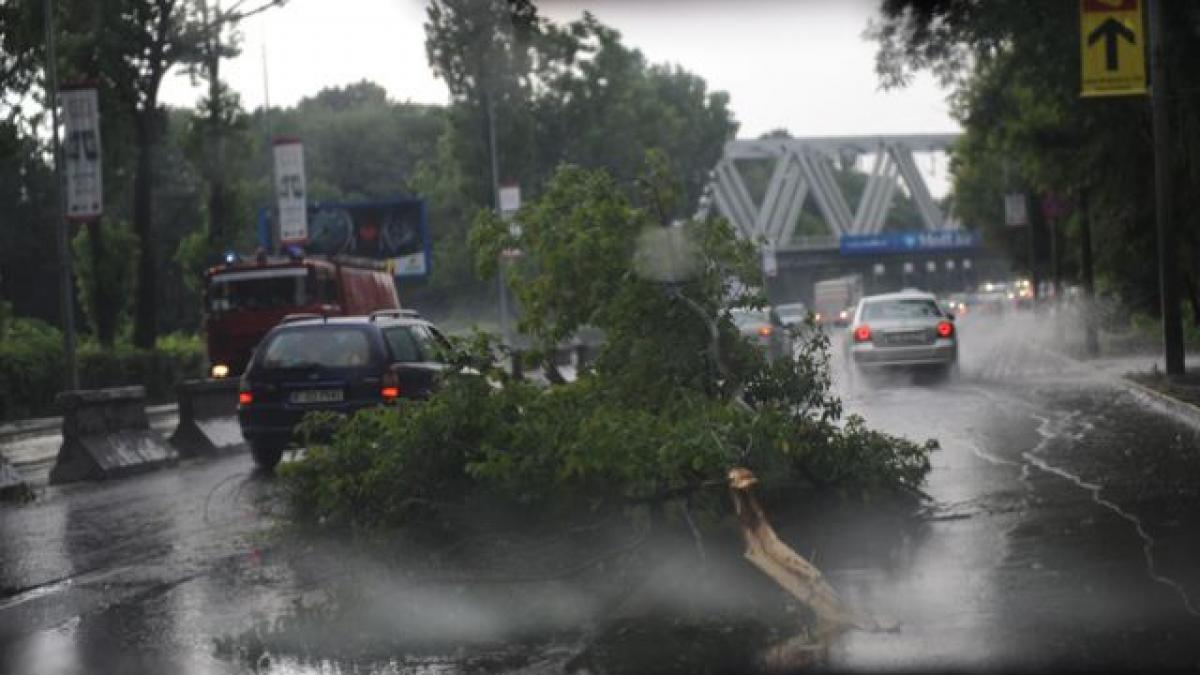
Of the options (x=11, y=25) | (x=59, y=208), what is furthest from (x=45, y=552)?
(x=59, y=208)

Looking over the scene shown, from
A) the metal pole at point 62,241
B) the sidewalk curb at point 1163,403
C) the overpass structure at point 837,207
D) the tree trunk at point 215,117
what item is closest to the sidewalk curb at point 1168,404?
the sidewalk curb at point 1163,403

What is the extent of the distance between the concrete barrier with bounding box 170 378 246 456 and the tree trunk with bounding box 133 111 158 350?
22.8 m

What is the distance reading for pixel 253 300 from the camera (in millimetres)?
31266

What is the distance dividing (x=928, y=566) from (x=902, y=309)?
2133cm

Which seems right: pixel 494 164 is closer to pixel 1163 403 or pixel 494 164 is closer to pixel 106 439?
pixel 1163 403

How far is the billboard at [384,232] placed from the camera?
49.7 metres

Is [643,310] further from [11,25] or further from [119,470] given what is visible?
[11,25]

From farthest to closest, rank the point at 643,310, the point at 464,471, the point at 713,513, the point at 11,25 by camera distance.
→ the point at 11,25, the point at 643,310, the point at 464,471, the point at 713,513

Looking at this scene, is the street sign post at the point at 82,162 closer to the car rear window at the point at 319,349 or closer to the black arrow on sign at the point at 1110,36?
the car rear window at the point at 319,349

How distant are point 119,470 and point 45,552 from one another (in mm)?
6784

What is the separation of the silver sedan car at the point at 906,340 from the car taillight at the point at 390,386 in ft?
45.5

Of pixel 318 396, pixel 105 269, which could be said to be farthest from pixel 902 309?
pixel 105 269

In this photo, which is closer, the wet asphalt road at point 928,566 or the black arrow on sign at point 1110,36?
the wet asphalt road at point 928,566

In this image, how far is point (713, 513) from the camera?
10078mm
